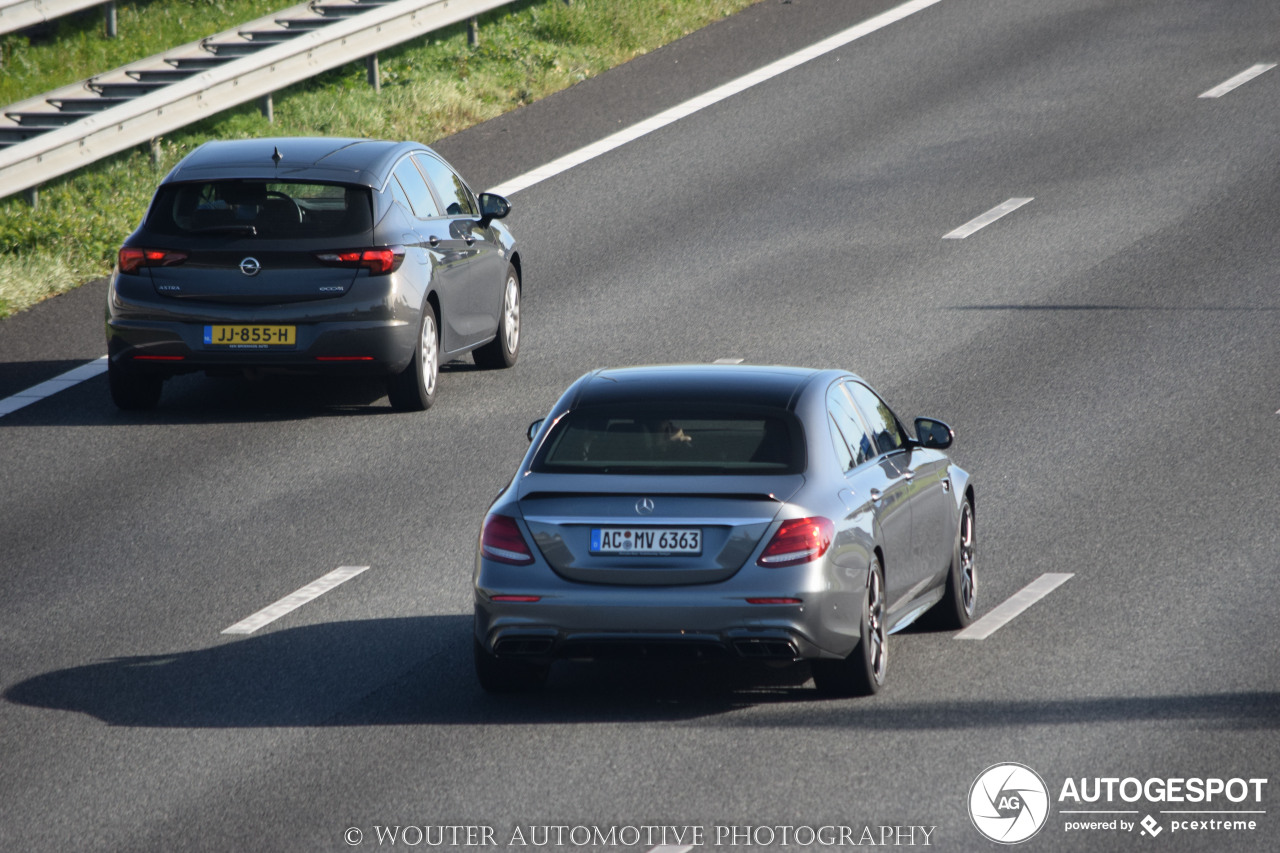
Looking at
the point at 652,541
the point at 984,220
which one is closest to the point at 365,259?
the point at 652,541

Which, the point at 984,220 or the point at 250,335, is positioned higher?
the point at 250,335

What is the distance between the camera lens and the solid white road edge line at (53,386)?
15648mm

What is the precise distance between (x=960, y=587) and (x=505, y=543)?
2.68m

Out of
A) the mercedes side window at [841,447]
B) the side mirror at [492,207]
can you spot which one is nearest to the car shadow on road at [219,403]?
the side mirror at [492,207]

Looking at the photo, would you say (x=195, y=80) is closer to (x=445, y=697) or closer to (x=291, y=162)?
(x=291, y=162)

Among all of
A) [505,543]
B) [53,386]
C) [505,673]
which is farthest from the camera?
[53,386]

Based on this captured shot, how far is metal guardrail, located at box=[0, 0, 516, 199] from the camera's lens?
1986 centimetres

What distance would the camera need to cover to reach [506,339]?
55.6 ft

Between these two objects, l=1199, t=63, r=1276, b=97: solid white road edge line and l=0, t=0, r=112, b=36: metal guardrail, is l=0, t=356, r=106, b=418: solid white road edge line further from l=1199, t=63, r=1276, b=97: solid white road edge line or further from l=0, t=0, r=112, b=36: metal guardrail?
l=1199, t=63, r=1276, b=97: solid white road edge line

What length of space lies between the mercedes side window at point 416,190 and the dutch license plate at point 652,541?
23.7 feet

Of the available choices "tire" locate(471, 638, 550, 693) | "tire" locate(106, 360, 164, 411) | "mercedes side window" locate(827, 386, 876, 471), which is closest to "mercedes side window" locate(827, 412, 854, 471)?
"mercedes side window" locate(827, 386, 876, 471)

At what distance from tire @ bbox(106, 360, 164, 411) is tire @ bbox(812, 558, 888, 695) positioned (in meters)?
7.37

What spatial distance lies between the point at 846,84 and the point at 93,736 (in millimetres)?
18778

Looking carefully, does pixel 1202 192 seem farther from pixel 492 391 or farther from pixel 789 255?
pixel 492 391
